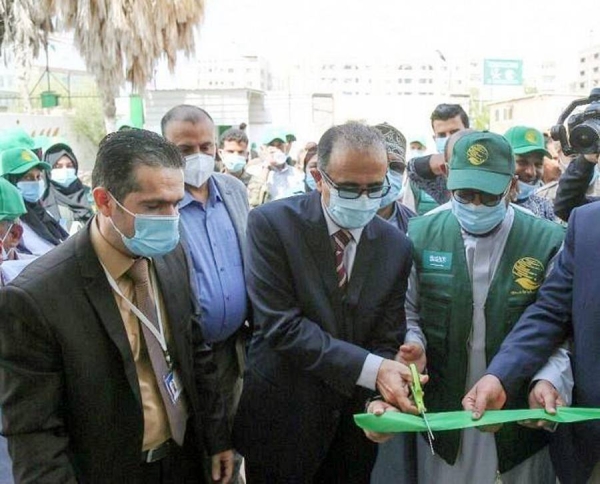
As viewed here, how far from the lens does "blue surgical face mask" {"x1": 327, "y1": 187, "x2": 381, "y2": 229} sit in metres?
2.29

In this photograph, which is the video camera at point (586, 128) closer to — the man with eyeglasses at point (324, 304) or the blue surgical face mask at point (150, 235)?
the man with eyeglasses at point (324, 304)

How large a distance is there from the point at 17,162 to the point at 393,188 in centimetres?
288

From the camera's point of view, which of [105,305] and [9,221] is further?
[9,221]

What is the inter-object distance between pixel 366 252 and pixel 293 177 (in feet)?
19.0

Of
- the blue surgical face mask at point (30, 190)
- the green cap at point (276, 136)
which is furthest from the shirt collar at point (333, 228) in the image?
the green cap at point (276, 136)

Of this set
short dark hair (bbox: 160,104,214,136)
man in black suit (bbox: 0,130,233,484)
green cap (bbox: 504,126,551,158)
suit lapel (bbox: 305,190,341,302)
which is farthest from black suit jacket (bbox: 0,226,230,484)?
green cap (bbox: 504,126,551,158)

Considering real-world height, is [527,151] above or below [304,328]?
above

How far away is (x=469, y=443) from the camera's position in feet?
8.06

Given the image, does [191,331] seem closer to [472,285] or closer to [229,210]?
[229,210]

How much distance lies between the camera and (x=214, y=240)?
110 inches

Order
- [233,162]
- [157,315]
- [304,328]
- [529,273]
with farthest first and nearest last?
[233,162] → [529,273] → [304,328] → [157,315]

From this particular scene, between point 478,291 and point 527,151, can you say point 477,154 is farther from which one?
point 527,151

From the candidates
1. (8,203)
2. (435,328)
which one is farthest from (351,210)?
(8,203)

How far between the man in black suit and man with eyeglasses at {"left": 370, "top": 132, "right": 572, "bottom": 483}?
92cm
